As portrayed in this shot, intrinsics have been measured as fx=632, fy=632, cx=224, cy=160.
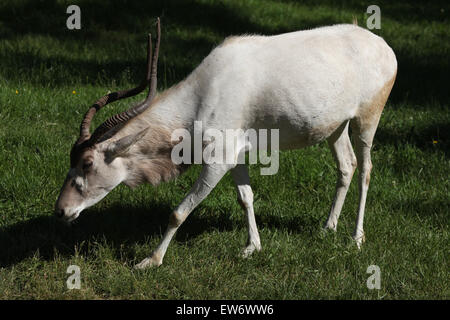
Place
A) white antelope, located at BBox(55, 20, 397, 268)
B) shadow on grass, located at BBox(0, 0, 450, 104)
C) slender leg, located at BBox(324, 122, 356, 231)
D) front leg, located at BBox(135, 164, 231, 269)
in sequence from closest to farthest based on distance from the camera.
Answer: white antelope, located at BBox(55, 20, 397, 268) → front leg, located at BBox(135, 164, 231, 269) → slender leg, located at BBox(324, 122, 356, 231) → shadow on grass, located at BBox(0, 0, 450, 104)

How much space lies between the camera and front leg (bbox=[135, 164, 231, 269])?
14.3 ft

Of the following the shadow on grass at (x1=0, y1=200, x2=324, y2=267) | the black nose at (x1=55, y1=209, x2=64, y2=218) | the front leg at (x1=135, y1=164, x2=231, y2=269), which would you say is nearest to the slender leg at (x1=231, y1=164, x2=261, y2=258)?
the shadow on grass at (x1=0, y1=200, x2=324, y2=267)

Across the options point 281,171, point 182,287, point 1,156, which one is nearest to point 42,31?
point 1,156

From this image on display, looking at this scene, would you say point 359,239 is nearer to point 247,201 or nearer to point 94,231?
point 247,201

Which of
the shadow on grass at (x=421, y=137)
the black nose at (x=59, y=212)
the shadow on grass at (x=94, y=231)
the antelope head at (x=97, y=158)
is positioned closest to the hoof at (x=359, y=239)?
the shadow on grass at (x=94, y=231)

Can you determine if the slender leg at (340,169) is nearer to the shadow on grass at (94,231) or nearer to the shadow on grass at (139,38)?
the shadow on grass at (94,231)

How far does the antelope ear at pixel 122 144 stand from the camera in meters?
4.11

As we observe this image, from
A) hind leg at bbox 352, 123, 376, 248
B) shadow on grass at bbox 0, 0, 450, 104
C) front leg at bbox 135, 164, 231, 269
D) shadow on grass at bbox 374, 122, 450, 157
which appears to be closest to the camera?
front leg at bbox 135, 164, 231, 269

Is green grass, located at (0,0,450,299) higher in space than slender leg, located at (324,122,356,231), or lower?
lower

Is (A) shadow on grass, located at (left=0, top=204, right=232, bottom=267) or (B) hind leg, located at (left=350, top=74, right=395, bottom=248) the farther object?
(B) hind leg, located at (left=350, top=74, right=395, bottom=248)

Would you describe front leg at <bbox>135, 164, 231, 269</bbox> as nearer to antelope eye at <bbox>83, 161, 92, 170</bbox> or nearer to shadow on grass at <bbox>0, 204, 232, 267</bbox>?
shadow on grass at <bbox>0, 204, 232, 267</bbox>

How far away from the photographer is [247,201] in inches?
191

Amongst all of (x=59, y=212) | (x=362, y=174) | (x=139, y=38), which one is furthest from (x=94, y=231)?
(x=139, y=38)

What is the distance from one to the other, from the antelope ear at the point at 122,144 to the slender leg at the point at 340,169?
1773 millimetres
